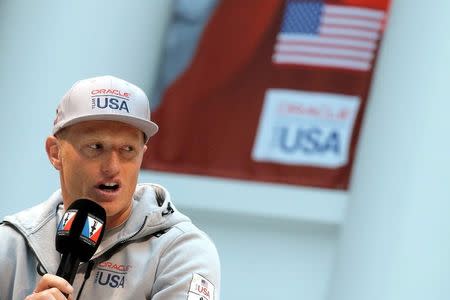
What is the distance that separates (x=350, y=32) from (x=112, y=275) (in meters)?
6.39

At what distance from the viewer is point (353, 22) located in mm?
9930

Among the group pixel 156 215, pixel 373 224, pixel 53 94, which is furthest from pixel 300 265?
pixel 156 215

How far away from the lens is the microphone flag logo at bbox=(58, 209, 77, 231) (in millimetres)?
3574

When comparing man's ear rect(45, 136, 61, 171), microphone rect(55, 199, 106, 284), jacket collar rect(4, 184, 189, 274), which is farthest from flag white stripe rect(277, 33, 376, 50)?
microphone rect(55, 199, 106, 284)

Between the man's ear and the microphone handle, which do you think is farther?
the man's ear

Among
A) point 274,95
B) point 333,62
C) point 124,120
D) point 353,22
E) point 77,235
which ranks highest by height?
point 124,120

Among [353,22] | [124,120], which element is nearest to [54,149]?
[124,120]

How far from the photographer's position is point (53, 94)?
10.0 m

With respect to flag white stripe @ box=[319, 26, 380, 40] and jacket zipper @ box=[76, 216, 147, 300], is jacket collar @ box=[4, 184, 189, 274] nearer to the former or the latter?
jacket zipper @ box=[76, 216, 147, 300]

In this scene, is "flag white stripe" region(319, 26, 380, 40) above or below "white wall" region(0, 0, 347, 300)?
above

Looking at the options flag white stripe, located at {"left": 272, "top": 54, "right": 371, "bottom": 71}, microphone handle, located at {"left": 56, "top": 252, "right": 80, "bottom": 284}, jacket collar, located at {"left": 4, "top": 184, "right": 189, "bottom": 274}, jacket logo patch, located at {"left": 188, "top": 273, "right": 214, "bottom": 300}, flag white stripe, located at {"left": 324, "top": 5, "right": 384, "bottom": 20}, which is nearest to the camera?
microphone handle, located at {"left": 56, "top": 252, "right": 80, "bottom": 284}

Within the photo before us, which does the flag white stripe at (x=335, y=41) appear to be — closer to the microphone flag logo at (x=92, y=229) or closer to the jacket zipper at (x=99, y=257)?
the jacket zipper at (x=99, y=257)

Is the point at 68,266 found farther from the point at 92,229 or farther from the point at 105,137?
the point at 105,137

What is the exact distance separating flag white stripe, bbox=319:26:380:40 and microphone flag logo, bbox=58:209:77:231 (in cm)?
656
